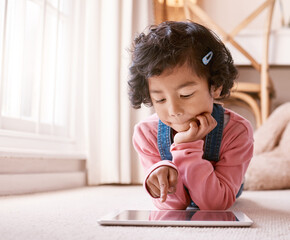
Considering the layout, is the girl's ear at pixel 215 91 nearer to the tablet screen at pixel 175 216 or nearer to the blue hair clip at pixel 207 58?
the blue hair clip at pixel 207 58

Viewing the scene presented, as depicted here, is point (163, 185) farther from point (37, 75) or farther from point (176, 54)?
point (37, 75)

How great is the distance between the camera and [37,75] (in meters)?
1.63

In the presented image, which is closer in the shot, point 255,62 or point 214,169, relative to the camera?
point 214,169

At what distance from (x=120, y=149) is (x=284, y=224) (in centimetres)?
120

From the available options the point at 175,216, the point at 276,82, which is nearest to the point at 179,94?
the point at 175,216

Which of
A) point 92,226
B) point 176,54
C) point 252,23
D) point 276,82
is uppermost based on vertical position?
point 252,23

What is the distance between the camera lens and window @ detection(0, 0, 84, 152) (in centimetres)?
142

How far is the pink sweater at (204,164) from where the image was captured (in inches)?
34.3

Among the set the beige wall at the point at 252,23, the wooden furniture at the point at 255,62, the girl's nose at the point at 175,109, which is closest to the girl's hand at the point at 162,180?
the girl's nose at the point at 175,109

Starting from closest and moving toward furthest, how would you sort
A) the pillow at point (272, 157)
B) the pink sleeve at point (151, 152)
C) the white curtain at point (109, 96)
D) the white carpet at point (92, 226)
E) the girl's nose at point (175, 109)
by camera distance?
the white carpet at point (92, 226)
the girl's nose at point (175, 109)
the pink sleeve at point (151, 152)
the pillow at point (272, 157)
the white curtain at point (109, 96)

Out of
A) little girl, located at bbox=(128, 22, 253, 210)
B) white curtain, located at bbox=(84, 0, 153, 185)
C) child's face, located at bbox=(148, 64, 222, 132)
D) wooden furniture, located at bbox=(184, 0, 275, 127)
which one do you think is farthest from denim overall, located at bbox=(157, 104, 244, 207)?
wooden furniture, located at bbox=(184, 0, 275, 127)

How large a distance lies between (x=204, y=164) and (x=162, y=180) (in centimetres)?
13

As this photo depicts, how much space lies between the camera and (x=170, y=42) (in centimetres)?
84

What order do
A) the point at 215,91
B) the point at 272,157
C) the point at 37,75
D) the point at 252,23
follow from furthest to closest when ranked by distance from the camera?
1. the point at 252,23
2. the point at 272,157
3. the point at 37,75
4. the point at 215,91
